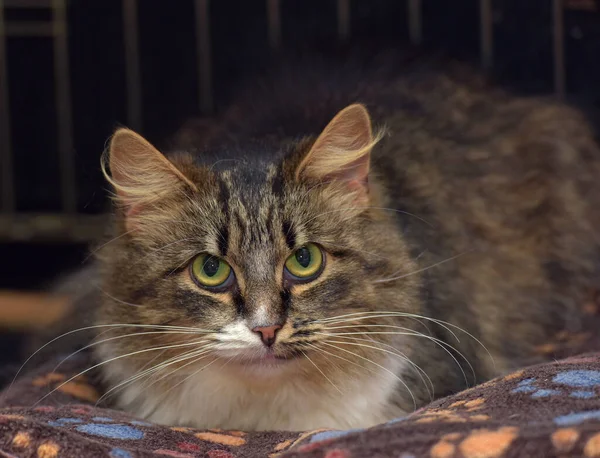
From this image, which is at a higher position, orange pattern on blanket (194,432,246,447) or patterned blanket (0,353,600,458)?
patterned blanket (0,353,600,458)

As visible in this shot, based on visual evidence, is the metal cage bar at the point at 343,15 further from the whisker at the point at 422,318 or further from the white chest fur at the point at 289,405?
the white chest fur at the point at 289,405

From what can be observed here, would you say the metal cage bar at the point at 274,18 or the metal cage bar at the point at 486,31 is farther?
the metal cage bar at the point at 274,18

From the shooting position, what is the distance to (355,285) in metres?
1.74

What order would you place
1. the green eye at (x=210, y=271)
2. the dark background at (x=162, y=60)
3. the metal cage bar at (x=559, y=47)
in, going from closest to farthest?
the green eye at (x=210, y=271) < the metal cage bar at (x=559, y=47) < the dark background at (x=162, y=60)

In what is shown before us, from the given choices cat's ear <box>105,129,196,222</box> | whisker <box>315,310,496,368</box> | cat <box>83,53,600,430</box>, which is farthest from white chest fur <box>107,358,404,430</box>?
cat's ear <box>105,129,196,222</box>

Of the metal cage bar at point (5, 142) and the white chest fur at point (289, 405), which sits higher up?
the metal cage bar at point (5, 142)

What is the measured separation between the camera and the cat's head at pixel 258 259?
5.38ft

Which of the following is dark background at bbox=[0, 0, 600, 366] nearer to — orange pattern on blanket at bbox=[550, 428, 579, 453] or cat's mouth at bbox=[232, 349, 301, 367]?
cat's mouth at bbox=[232, 349, 301, 367]

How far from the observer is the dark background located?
2.90 m

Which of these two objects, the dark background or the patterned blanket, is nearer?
the patterned blanket

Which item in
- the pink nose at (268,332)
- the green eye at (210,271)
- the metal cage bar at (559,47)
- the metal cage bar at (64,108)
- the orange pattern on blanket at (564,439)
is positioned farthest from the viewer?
the metal cage bar at (64,108)

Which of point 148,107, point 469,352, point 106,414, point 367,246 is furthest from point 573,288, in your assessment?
point 148,107

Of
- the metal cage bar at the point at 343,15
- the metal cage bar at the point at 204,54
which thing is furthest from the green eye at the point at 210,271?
the metal cage bar at the point at 343,15

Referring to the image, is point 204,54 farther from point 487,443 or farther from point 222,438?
point 487,443
